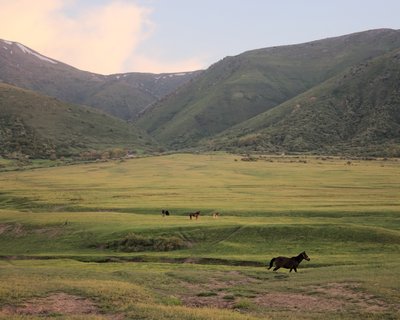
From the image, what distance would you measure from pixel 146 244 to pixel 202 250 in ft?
18.4

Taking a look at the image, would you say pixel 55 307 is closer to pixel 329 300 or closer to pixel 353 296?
pixel 329 300

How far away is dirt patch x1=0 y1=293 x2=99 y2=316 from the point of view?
818 inches

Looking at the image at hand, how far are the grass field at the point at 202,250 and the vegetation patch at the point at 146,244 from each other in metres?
0.13

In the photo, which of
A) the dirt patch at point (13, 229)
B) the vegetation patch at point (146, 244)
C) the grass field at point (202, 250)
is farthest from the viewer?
the dirt patch at point (13, 229)

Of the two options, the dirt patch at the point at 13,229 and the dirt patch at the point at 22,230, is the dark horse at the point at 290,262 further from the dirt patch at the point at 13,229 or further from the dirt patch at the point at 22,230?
the dirt patch at the point at 13,229

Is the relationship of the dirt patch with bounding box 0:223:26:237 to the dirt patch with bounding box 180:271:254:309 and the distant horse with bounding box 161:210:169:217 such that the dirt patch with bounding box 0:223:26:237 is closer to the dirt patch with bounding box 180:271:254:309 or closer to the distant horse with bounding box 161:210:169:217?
the distant horse with bounding box 161:210:169:217

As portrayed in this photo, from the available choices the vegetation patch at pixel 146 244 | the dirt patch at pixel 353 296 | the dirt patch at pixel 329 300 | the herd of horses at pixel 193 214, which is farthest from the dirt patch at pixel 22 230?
the dirt patch at pixel 353 296

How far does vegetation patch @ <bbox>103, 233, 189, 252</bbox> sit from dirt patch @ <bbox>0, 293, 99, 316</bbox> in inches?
901

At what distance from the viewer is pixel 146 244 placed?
4672 centimetres

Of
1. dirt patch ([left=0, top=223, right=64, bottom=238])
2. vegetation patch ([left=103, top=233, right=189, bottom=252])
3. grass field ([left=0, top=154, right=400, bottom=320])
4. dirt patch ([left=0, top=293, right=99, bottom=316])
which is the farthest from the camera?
dirt patch ([left=0, top=223, right=64, bottom=238])

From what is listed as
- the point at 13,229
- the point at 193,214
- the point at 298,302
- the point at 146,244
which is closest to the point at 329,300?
the point at 298,302

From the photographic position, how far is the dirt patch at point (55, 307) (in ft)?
68.2

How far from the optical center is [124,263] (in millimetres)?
39406

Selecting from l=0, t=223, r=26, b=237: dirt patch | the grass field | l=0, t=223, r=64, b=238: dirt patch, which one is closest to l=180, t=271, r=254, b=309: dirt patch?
the grass field
